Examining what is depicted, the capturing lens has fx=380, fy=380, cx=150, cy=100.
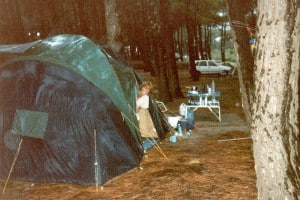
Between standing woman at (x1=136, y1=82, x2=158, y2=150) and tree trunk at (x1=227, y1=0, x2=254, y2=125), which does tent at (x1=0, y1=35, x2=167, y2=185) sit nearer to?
standing woman at (x1=136, y1=82, x2=158, y2=150)

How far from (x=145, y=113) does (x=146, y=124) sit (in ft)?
0.92

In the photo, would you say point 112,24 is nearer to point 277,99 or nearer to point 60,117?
point 60,117

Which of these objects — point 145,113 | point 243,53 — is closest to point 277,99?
point 243,53

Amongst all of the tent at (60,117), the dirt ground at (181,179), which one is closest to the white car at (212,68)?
the dirt ground at (181,179)

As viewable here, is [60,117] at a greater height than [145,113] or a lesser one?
greater

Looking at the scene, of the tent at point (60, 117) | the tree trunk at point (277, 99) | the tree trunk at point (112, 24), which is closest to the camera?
the tree trunk at point (277, 99)

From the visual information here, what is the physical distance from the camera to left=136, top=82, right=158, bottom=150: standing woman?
9175 millimetres

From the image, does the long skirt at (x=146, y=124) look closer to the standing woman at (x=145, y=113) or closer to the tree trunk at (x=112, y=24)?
the standing woman at (x=145, y=113)

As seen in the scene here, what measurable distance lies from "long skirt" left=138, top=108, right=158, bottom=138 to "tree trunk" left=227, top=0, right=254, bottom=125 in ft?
7.97

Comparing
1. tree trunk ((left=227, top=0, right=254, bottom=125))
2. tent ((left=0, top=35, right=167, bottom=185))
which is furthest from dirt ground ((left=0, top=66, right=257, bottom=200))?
tree trunk ((left=227, top=0, right=254, bottom=125))

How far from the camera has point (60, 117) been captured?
7391 millimetres

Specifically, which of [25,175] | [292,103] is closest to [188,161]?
[25,175]

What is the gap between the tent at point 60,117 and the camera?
7.23 m

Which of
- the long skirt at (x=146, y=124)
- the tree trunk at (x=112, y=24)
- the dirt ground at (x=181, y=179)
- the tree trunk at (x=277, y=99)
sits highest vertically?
the tree trunk at (x=112, y=24)
